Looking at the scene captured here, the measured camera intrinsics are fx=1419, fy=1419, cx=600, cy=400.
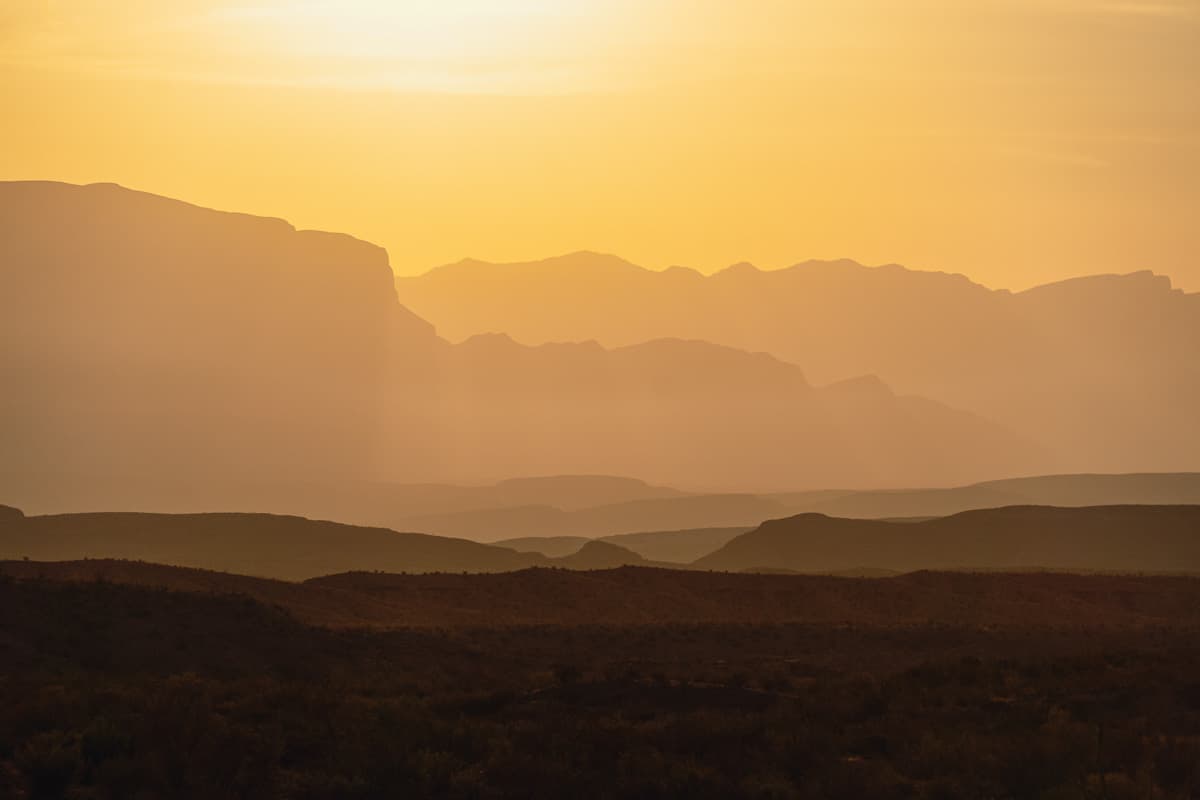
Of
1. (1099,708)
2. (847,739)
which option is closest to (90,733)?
(847,739)

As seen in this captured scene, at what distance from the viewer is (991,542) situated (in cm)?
10794

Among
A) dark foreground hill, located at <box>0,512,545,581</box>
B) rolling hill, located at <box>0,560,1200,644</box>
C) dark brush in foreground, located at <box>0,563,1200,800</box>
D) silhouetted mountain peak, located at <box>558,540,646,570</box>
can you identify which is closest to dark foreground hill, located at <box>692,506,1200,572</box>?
silhouetted mountain peak, located at <box>558,540,646,570</box>

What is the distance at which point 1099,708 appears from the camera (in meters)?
25.6

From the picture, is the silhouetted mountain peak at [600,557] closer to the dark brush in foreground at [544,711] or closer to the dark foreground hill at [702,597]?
the dark foreground hill at [702,597]

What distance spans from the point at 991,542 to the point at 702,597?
54157 millimetres

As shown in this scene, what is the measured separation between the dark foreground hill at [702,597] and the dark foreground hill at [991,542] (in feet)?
106

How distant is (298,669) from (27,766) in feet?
54.3

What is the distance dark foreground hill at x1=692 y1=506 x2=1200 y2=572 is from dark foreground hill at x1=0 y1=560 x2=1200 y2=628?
32183 mm

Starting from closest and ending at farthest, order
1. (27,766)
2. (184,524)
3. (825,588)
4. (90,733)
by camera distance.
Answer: (27,766), (90,733), (825,588), (184,524)

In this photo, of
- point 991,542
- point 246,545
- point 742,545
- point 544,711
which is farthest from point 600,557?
point 544,711

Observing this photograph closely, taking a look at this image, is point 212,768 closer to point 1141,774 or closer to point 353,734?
point 353,734

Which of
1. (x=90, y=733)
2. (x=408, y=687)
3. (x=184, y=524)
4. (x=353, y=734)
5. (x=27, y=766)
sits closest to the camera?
(x=27, y=766)

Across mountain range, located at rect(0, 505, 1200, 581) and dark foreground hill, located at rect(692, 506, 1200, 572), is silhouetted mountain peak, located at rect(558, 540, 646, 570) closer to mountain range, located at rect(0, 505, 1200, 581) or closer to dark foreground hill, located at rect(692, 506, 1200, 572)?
mountain range, located at rect(0, 505, 1200, 581)

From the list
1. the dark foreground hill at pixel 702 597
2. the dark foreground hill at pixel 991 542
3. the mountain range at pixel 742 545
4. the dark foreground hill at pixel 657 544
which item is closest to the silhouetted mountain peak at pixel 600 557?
the mountain range at pixel 742 545
